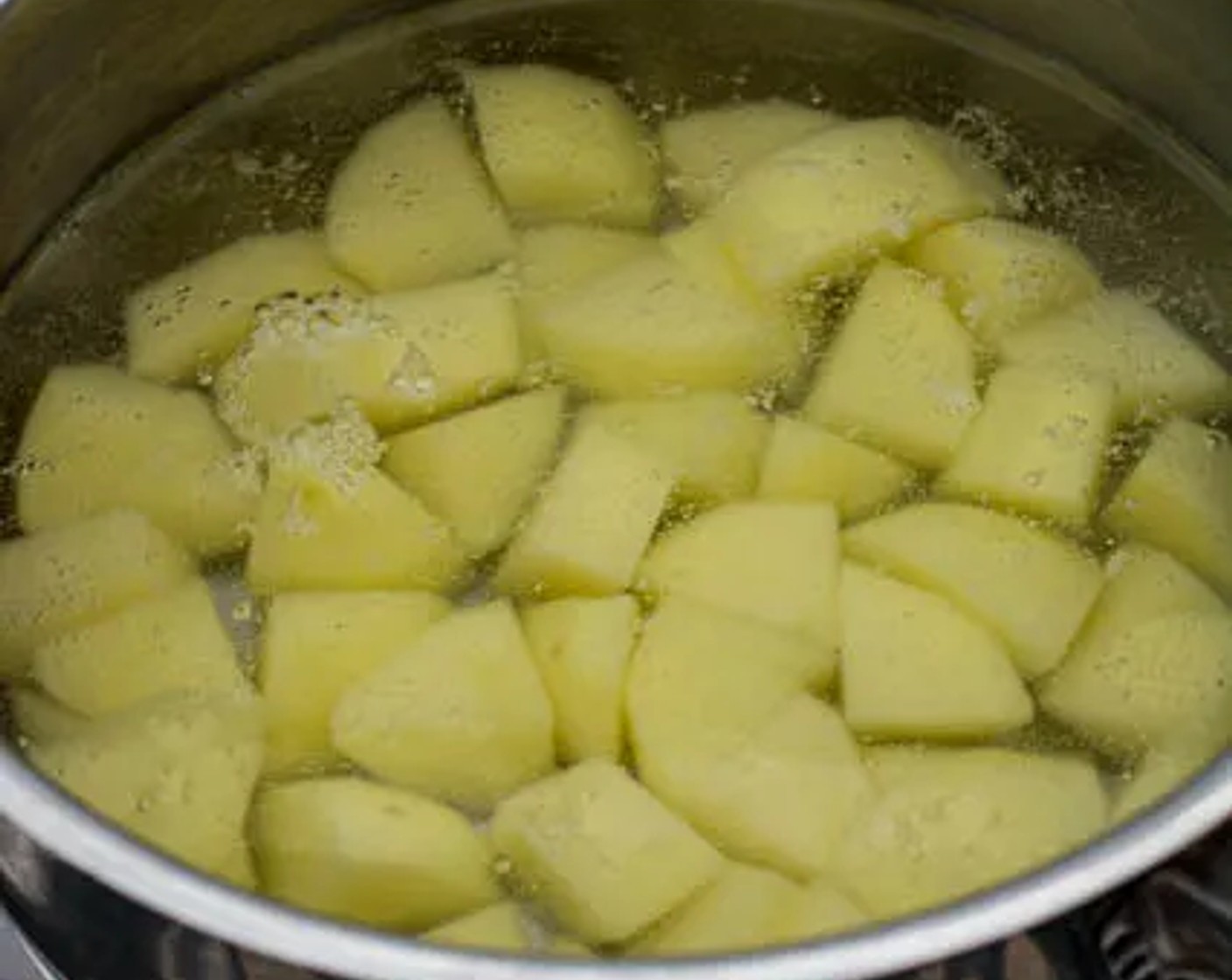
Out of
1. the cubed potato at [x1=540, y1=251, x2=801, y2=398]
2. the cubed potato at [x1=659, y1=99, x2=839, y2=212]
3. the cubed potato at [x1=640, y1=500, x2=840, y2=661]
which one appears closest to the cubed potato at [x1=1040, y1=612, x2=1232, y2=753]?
the cubed potato at [x1=640, y1=500, x2=840, y2=661]

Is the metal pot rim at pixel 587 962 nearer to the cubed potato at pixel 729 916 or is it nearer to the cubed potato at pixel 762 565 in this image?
the cubed potato at pixel 729 916

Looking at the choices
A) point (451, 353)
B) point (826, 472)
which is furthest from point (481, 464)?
point (826, 472)

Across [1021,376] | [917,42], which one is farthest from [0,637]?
[917,42]

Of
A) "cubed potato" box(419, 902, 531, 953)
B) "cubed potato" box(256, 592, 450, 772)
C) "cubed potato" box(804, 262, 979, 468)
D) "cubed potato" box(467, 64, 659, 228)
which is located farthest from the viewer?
"cubed potato" box(467, 64, 659, 228)

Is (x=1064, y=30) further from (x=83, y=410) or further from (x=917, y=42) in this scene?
(x=83, y=410)

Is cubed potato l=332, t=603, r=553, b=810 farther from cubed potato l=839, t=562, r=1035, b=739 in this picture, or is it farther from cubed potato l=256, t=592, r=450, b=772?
cubed potato l=839, t=562, r=1035, b=739

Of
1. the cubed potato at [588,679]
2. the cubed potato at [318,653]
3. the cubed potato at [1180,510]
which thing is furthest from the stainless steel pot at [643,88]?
the cubed potato at [588,679]

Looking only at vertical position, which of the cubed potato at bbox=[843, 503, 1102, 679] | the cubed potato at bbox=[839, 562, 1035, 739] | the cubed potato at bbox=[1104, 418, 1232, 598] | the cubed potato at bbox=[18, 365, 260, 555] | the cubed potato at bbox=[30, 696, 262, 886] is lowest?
the cubed potato at bbox=[30, 696, 262, 886]

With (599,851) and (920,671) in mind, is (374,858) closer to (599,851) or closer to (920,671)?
(599,851)
